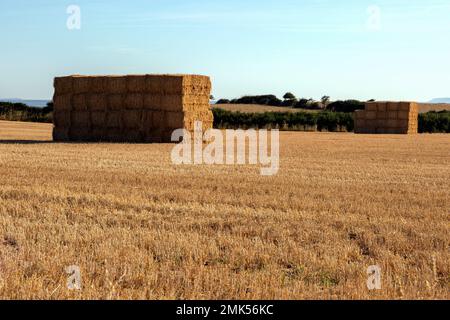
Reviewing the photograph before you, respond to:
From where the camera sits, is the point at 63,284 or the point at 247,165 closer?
the point at 63,284

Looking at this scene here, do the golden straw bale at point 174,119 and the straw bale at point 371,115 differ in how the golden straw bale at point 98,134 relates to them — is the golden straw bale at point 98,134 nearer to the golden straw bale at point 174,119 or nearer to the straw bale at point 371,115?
the golden straw bale at point 174,119

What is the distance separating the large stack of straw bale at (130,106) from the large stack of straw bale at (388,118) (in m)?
20.1

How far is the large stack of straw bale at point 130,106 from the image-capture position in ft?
70.5

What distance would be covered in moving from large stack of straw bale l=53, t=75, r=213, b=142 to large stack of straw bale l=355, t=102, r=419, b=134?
2014 centimetres

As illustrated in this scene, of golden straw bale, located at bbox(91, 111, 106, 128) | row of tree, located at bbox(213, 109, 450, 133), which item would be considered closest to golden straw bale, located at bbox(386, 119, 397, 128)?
row of tree, located at bbox(213, 109, 450, 133)

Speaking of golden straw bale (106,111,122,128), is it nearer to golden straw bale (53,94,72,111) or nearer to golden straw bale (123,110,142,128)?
golden straw bale (123,110,142,128)

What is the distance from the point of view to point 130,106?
72.1 feet

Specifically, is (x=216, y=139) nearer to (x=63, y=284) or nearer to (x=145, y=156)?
(x=145, y=156)

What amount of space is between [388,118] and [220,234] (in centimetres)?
3491

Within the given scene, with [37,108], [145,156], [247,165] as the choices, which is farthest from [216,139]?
[37,108]

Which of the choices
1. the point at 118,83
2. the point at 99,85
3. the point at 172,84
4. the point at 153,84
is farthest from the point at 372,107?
the point at 99,85

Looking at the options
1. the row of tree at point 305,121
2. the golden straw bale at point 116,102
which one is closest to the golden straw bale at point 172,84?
the golden straw bale at point 116,102

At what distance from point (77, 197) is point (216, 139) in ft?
48.0
